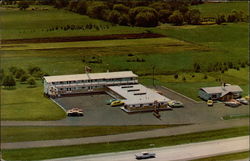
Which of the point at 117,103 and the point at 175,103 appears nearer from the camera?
the point at 117,103

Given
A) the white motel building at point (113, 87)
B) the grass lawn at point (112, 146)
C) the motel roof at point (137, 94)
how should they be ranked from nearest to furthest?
the grass lawn at point (112, 146) → the white motel building at point (113, 87) → the motel roof at point (137, 94)

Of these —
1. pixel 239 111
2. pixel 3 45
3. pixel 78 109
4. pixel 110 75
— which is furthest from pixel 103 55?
pixel 239 111

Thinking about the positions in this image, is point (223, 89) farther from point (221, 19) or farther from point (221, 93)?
point (221, 19)

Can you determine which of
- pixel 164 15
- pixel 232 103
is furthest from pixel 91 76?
pixel 232 103

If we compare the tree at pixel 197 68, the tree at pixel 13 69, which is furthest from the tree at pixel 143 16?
the tree at pixel 13 69

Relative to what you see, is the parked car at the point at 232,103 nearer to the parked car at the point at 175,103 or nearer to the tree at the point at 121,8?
the parked car at the point at 175,103

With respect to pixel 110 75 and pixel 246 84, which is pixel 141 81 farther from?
pixel 246 84
